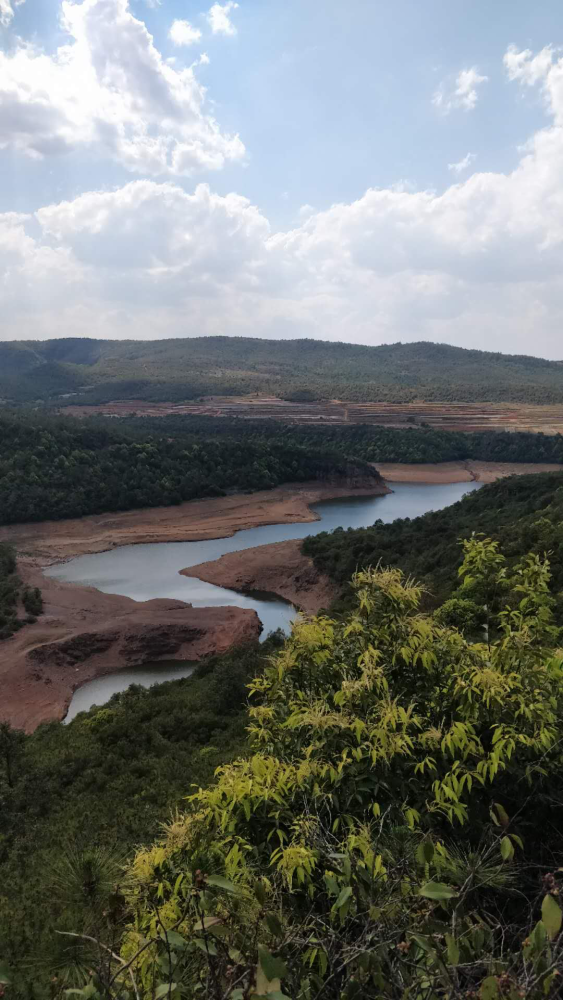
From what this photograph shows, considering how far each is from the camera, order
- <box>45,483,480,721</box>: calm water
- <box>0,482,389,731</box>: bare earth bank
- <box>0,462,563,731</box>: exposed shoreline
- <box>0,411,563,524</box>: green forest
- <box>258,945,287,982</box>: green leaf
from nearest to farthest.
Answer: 1. <box>258,945,287,982</box>: green leaf
2. <box>0,482,389,731</box>: bare earth bank
3. <box>0,462,563,731</box>: exposed shoreline
4. <box>45,483,480,721</box>: calm water
5. <box>0,411,563,524</box>: green forest

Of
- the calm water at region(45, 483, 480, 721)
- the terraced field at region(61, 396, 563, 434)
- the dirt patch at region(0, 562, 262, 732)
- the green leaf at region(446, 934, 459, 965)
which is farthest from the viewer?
the terraced field at region(61, 396, 563, 434)

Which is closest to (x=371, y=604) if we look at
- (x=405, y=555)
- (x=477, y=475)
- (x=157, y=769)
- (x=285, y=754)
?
(x=285, y=754)

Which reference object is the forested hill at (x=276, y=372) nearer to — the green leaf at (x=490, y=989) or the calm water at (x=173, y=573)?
the calm water at (x=173, y=573)

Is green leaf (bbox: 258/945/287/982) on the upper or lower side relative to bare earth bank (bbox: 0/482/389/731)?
upper

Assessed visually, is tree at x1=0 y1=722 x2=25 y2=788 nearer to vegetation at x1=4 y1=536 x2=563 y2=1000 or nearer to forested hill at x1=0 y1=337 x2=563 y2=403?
vegetation at x1=4 y1=536 x2=563 y2=1000

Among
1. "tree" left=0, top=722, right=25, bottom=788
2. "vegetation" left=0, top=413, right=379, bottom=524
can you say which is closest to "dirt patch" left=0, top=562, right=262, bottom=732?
"tree" left=0, top=722, right=25, bottom=788

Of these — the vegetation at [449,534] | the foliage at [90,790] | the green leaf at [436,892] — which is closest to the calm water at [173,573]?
the foliage at [90,790]

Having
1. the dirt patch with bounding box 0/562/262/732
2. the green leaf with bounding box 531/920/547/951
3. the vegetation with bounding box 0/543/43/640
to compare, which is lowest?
the dirt patch with bounding box 0/562/262/732
